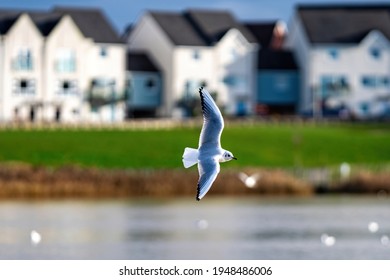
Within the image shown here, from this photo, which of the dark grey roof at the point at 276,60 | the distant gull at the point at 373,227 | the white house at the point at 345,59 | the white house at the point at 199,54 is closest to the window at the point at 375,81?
the white house at the point at 345,59

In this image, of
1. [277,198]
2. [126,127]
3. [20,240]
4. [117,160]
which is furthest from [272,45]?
[20,240]

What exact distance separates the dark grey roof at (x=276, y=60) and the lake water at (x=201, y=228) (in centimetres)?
5382

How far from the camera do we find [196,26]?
119m

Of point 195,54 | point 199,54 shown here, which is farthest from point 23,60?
point 199,54

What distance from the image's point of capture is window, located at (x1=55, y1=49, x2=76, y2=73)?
359ft

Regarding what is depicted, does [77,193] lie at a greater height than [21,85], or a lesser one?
lesser

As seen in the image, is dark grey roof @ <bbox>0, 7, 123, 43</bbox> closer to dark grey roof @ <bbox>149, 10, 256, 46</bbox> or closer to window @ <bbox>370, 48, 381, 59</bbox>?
dark grey roof @ <bbox>149, 10, 256, 46</bbox>

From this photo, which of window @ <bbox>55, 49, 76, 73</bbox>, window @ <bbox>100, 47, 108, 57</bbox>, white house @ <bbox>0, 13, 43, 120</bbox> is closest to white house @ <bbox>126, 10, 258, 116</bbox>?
window @ <bbox>100, 47, 108, 57</bbox>

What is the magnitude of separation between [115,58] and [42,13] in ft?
19.3

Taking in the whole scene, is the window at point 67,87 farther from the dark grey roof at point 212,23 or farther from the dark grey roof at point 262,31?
the dark grey roof at point 262,31

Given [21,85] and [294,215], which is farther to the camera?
[21,85]

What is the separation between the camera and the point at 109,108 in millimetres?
110438

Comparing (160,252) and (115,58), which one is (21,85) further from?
(160,252)

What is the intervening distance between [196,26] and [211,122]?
303 ft
